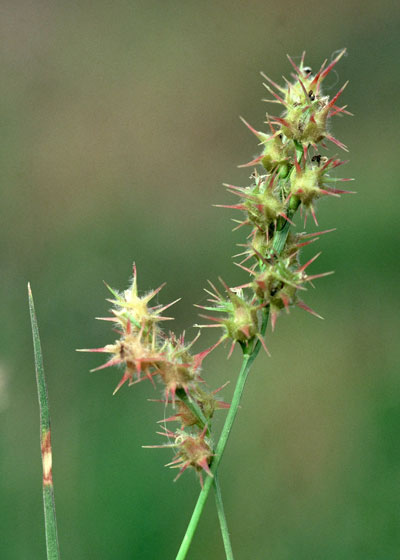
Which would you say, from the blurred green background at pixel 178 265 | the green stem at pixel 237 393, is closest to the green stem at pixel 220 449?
the green stem at pixel 237 393

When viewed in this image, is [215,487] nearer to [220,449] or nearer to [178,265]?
[220,449]

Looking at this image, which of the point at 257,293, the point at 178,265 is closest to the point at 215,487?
the point at 257,293

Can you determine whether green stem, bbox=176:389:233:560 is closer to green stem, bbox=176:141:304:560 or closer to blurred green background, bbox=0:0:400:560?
green stem, bbox=176:141:304:560

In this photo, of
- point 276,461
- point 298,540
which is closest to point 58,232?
point 276,461

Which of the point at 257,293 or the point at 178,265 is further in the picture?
the point at 178,265

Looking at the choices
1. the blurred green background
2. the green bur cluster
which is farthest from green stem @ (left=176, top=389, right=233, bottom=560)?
the blurred green background

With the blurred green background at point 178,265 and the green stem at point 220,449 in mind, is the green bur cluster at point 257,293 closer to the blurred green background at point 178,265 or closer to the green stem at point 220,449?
the green stem at point 220,449
